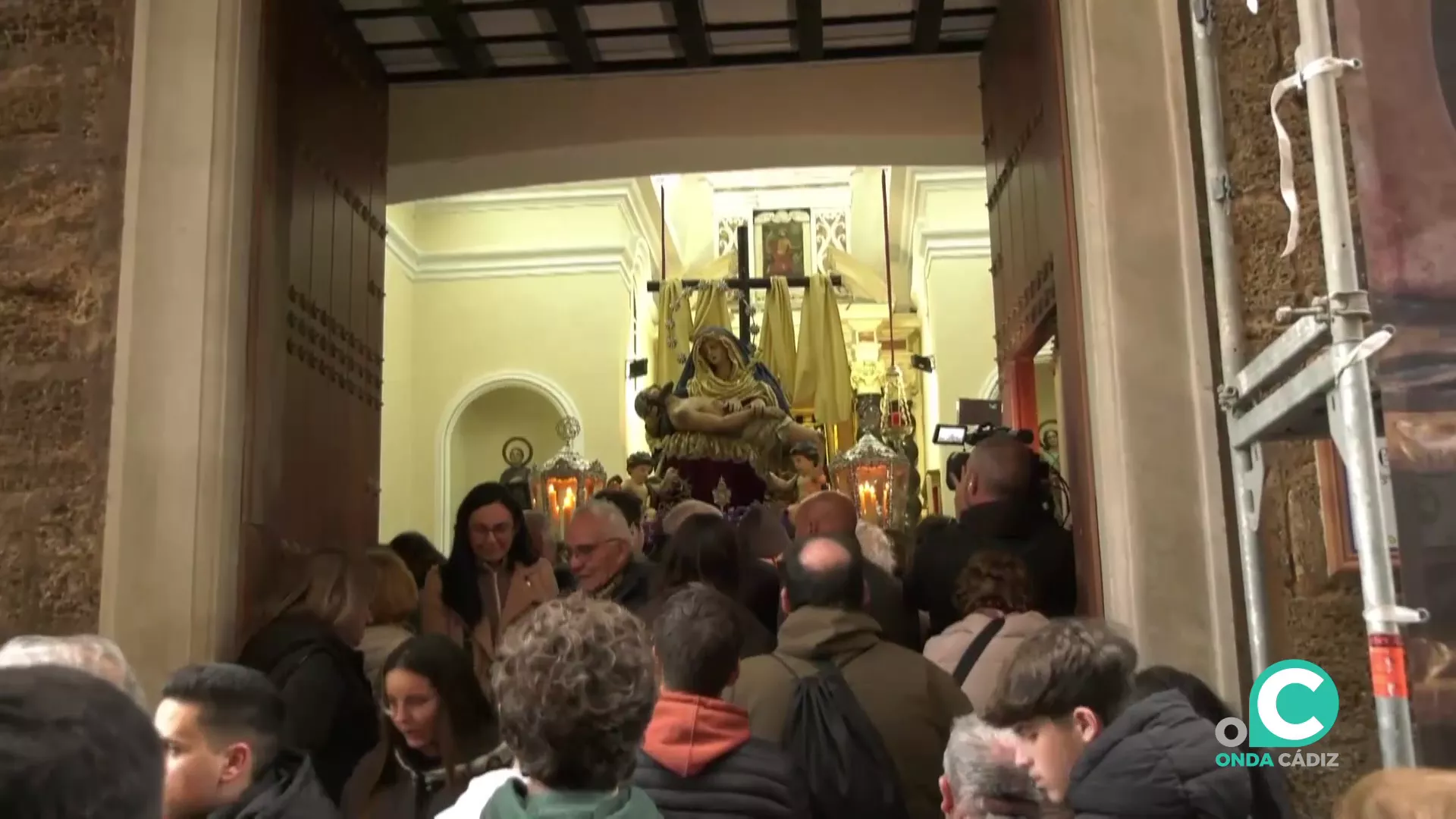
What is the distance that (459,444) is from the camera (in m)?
13.2

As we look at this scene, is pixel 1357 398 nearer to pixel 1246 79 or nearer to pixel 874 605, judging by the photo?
pixel 874 605

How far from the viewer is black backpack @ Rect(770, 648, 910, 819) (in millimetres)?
2543

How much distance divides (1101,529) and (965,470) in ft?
1.52

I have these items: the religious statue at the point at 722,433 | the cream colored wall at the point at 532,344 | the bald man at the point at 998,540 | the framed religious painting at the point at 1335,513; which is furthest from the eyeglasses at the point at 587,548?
the cream colored wall at the point at 532,344

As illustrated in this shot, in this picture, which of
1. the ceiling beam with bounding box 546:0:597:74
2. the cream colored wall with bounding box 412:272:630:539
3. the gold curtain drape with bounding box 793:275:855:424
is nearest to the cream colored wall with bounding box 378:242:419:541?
the cream colored wall with bounding box 412:272:630:539

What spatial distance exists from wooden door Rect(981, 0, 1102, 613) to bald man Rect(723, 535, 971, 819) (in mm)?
1219

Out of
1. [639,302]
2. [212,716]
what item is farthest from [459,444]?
[212,716]

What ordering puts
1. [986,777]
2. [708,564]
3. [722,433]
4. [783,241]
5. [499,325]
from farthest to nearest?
[783,241] → [499,325] → [722,433] → [708,564] → [986,777]

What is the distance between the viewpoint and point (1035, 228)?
4.80 metres

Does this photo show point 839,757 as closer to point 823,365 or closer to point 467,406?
point 823,365

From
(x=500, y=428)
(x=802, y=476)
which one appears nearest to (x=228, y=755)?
(x=802, y=476)

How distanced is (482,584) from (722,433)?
3.53 meters

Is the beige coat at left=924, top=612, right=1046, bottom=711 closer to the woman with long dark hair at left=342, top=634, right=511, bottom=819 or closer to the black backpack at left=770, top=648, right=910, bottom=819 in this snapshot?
the black backpack at left=770, top=648, right=910, bottom=819

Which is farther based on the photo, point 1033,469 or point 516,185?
point 516,185
